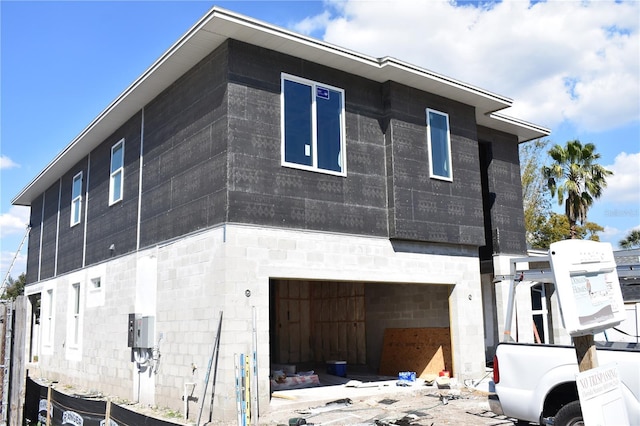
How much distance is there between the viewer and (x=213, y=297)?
34.9 ft

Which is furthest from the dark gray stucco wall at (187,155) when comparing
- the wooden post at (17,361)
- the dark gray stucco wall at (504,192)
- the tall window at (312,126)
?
the dark gray stucco wall at (504,192)

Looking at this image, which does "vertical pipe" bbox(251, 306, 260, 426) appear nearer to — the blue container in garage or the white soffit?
the white soffit

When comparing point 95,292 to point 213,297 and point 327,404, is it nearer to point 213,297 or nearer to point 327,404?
point 213,297

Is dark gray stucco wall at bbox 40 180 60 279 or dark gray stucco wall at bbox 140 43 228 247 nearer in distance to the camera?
dark gray stucco wall at bbox 140 43 228 247

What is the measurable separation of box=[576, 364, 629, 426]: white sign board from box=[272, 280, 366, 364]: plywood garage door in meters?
13.2

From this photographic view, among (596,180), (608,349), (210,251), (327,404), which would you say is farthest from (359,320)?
(596,180)

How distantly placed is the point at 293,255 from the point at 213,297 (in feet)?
5.58

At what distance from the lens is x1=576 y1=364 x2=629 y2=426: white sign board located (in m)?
3.88

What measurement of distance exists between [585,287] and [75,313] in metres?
17.5

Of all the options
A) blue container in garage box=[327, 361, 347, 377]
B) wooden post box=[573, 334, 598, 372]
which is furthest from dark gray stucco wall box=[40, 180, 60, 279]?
wooden post box=[573, 334, 598, 372]

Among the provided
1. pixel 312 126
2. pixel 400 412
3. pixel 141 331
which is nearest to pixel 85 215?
pixel 141 331

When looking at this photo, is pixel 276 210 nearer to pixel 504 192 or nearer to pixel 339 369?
pixel 339 369

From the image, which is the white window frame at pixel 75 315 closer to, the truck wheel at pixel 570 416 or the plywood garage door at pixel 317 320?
the plywood garage door at pixel 317 320

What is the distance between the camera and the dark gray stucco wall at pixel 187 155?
11.2 meters
